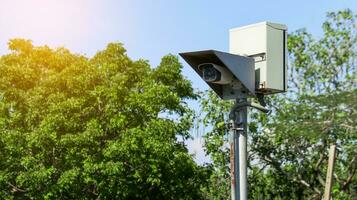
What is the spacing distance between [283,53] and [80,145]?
40.7ft

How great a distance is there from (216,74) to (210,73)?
5 cm

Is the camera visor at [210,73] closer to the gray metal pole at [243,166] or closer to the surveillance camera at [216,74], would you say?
the surveillance camera at [216,74]

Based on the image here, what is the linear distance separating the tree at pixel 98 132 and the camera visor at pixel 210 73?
36.5 ft

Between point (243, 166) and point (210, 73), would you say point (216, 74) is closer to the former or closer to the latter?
point (210, 73)

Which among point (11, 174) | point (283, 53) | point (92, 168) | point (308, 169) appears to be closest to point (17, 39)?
point (11, 174)

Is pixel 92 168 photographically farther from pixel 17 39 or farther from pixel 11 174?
pixel 17 39

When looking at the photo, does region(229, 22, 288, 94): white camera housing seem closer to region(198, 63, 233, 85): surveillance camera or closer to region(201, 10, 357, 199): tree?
region(198, 63, 233, 85): surveillance camera

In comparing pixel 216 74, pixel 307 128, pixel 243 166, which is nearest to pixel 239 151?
pixel 243 166

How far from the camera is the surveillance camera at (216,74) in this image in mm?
3335

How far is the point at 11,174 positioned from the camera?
617 inches

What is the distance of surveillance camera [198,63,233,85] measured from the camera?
3335 mm

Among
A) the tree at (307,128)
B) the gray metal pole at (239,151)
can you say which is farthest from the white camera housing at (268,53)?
the tree at (307,128)

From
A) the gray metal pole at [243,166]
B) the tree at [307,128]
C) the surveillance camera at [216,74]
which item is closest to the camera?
the gray metal pole at [243,166]

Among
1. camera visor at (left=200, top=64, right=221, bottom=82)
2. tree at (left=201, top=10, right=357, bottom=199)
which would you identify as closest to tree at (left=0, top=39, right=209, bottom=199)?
tree at (left=201, top=10, right=357, bottom=199)
